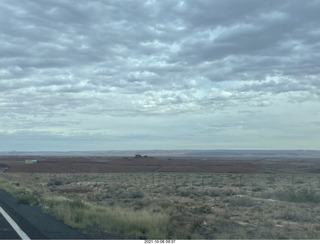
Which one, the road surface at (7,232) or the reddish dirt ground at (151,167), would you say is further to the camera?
the reddish dirt ground at (151,167)

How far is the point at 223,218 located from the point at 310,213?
4837mm

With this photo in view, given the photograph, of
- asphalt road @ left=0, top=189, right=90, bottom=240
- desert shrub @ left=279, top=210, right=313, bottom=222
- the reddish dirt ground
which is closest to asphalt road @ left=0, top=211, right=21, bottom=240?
asphalt road @ left=0, top=189, right=90, bottom=240

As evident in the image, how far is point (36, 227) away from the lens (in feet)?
40.5

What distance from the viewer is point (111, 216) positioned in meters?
14.7

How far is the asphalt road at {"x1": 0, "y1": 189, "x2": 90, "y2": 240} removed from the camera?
1076 cm

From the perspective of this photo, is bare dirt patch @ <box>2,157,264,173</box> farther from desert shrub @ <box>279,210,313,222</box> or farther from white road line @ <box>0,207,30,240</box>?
white road line @ <box>0,207,30,240</box>

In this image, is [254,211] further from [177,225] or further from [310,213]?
[177,225]

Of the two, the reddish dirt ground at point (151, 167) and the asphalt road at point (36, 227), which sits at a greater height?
the asphalt road at point (36, 227)

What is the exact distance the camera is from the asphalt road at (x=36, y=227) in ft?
35.3

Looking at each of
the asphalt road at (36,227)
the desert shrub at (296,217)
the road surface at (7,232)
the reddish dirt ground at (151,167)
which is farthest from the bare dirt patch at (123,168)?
the road surface at (7,232)

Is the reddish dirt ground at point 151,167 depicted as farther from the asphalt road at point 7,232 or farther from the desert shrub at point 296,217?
the asphalt road at point 7,232

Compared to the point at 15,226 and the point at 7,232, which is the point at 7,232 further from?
the point at 15,226
